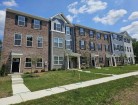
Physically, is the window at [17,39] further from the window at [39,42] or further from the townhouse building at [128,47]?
the townhouse building at [128,47]

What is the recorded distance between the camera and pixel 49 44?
88.2 ft

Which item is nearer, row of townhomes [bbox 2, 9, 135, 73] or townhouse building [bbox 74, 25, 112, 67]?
row of townhomes [bbox 2, 9, 135, 73]

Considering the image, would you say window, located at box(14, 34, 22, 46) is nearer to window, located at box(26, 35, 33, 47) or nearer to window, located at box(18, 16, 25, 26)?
window, located at box(26, 35, 33, 47)

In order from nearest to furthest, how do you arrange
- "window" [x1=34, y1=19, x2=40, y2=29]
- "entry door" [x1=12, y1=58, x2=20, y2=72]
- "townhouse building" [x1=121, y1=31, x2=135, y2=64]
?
"entry door" [x1=12, y1=58, x2=20, y2=72]
"window" [x1=34, y1=19, x2=40, y2=29]
"townhouse building" [x1=121, y1=31, x2=135, y2=64]

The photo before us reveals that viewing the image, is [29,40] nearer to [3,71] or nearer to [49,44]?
[49,44]

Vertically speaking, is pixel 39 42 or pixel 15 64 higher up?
pixel 39 42

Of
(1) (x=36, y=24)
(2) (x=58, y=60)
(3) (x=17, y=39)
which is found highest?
(1) (x=36, y=24)

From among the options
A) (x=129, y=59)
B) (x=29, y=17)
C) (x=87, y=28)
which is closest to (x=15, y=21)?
(x=29, y=17)

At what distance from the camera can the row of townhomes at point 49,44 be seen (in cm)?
2200

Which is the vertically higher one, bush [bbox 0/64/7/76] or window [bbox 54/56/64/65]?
window [bbox 54/56/64/65]

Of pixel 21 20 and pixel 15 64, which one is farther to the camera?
pixel 21 20

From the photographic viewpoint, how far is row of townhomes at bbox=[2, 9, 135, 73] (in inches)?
866

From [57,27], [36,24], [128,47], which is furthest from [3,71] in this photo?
[128,47]

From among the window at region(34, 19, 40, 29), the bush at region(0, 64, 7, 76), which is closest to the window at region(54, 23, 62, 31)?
the window at region(34, 19, 40, 29)
